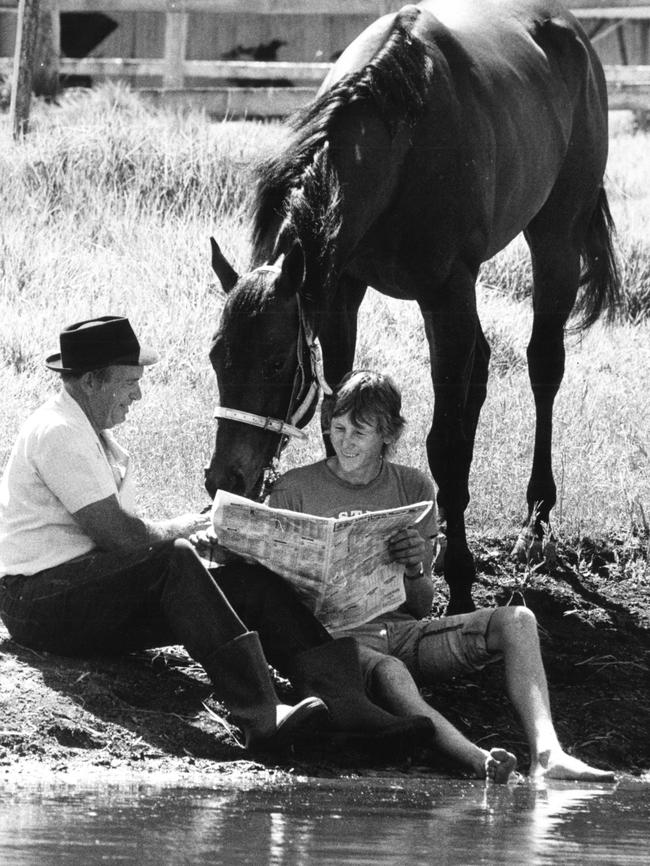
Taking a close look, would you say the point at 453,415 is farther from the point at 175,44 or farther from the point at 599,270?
the point at 175,44

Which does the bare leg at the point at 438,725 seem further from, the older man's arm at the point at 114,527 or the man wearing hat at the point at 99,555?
the older man's arm at the point at 114,527

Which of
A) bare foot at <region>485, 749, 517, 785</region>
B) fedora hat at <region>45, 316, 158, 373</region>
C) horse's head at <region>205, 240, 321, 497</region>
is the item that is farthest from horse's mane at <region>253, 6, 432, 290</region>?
bare foot at <region>485, 749, 517, 785</region>

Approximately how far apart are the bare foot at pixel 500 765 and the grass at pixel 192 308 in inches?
97.8

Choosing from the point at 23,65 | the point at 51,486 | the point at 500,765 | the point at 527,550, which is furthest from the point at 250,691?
the point at 23,65

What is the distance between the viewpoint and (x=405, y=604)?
517cm

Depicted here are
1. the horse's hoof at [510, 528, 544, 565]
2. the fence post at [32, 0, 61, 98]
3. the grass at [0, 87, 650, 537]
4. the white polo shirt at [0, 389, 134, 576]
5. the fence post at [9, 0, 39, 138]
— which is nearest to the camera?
the white polo shirt at [0, 389, 134, 576]

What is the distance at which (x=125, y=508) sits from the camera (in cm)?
495

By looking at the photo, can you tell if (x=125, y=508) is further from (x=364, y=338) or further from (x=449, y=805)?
(x=364, y=338)

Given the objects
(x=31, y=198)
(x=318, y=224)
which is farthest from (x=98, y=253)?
(x=318, y=224)

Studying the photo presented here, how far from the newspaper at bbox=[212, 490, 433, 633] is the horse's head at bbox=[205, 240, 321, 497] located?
38 cm

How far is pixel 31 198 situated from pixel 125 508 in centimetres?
732

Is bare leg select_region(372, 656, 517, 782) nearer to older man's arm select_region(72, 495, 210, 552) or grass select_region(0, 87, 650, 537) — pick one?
older man's arm select_region(72, 495, 210, 552)

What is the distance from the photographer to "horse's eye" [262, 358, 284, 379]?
516 cm

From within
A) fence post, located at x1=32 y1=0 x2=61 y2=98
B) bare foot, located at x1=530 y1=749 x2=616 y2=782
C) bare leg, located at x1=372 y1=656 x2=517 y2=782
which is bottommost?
bare foot, located at x1=530 y1=749 x2=616 y2=782
